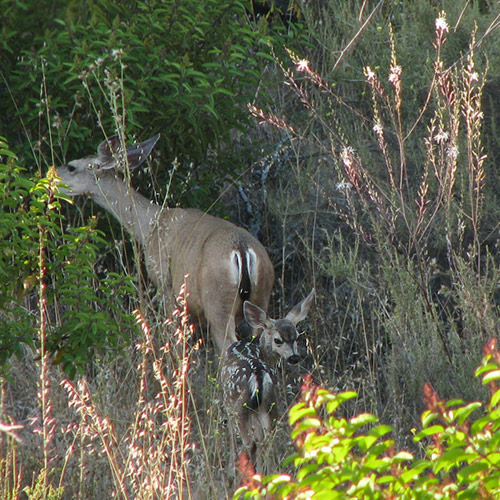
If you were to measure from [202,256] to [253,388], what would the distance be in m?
1.49

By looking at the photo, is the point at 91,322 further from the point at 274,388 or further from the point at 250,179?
the point at 250,179

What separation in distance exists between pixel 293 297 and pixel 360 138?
1.36 m

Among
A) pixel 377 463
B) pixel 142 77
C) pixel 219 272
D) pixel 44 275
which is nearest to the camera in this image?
pixel 377 463

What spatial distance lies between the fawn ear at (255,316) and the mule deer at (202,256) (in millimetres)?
151

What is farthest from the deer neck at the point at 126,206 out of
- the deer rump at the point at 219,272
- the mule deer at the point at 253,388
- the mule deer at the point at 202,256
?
the mule deer at the point at 253,388

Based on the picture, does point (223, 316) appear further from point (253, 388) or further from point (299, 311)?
point (253, 388)

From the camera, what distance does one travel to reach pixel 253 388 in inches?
206

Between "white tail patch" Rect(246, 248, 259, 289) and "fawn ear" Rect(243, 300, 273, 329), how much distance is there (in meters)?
0.32

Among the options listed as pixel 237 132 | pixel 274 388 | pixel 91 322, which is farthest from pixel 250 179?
pixel 91 322

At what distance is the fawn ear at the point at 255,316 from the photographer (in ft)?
19.2

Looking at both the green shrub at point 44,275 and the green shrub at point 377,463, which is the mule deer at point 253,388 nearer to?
the green shrub at point 44,275

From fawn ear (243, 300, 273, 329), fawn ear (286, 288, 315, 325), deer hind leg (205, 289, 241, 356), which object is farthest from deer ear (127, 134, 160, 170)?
fawn ear (286, 288, 315, 325)

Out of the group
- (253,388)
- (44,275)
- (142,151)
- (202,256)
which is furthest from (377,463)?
(142,151)

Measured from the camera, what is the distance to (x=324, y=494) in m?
2.29
